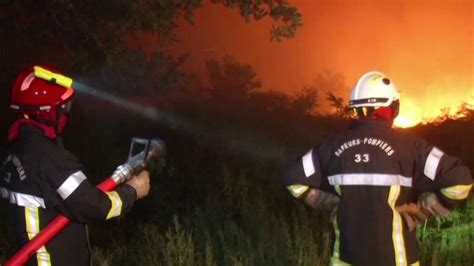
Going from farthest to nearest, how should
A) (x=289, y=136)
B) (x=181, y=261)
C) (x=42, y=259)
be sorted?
(x=289, y=136) → (x=181, y=261) → (x=42, y=259)

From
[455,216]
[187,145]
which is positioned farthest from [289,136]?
[455,216]

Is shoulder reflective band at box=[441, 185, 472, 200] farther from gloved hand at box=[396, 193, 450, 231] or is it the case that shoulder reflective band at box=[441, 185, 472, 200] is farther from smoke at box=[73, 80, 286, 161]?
smoke at box=[73, 80, 286, 161]

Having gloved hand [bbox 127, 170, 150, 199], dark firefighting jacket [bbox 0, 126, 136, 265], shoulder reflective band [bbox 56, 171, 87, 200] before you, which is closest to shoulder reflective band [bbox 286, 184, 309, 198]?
gloved hand [bbox 127, 170, 150, 199]

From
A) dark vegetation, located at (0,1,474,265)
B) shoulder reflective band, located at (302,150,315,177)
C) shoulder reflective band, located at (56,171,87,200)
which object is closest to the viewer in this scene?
shoulder reflective band, located at (56,171,87,200)

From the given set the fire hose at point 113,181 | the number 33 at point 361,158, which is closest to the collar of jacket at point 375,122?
the number 33 at point 361,158

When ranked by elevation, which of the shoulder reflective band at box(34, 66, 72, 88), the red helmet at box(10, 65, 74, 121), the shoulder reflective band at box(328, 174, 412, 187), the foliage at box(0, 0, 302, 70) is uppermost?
the foliage at box(0, 0, 302, 70)

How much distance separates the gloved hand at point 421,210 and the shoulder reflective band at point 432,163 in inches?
7.5

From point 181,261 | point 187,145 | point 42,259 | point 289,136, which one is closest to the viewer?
point 42,259

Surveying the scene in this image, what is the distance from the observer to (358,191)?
3594 millimetres

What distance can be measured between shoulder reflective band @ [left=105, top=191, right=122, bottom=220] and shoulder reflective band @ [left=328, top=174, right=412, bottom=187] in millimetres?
1353

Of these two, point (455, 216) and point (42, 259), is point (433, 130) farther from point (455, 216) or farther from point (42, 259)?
point (42, 259)

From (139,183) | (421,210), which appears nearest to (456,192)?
(421,210)

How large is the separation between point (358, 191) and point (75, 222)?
168 centimetres

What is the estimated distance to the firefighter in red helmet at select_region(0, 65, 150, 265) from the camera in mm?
3100
